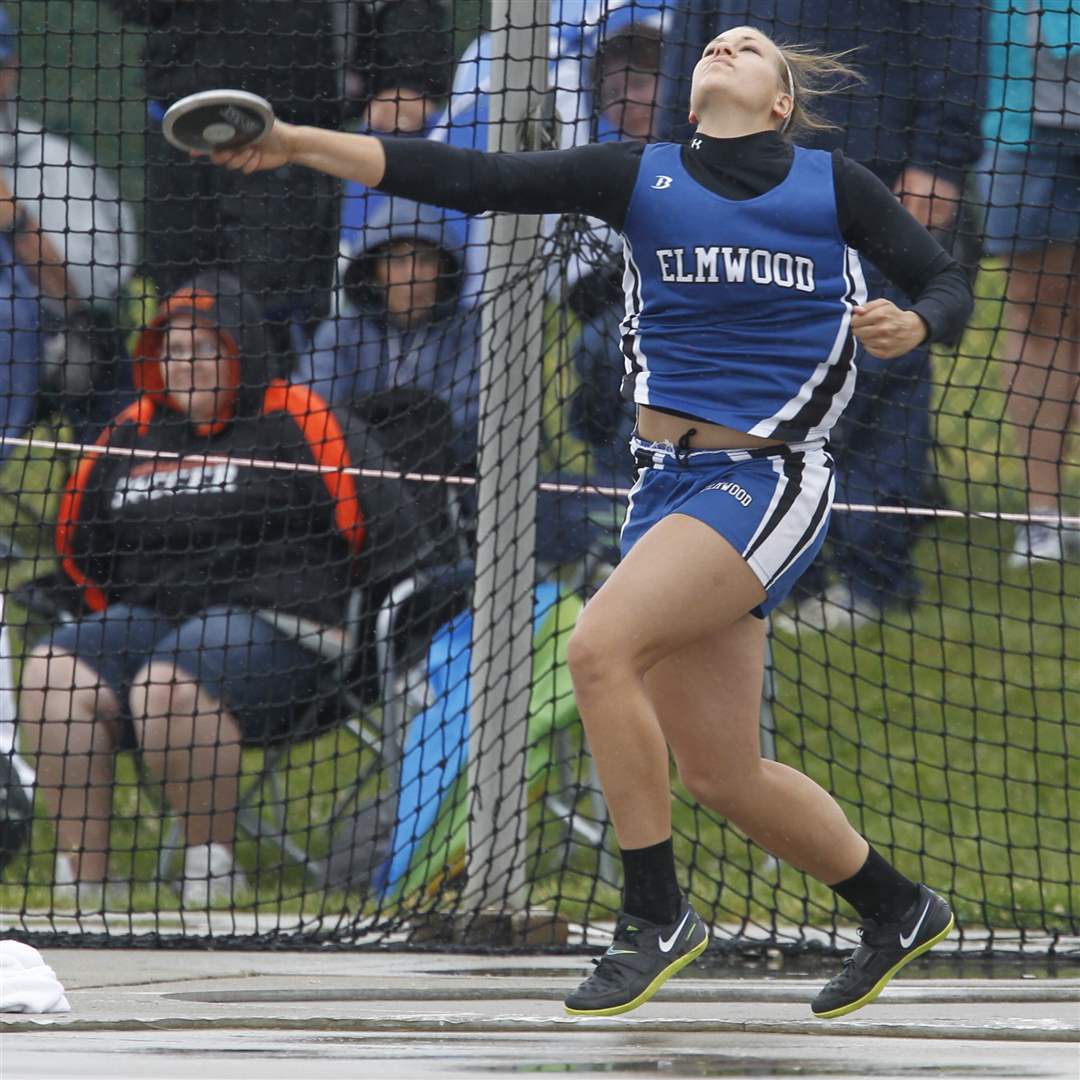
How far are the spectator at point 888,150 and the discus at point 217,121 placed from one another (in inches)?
105

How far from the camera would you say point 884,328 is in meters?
3.55

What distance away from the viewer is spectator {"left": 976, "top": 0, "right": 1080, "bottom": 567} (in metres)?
6.34

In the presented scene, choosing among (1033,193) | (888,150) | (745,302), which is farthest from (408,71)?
(745,302)

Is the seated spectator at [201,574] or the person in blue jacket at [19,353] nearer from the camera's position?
the seated spectator at [201,574]

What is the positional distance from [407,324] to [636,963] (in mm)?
3295

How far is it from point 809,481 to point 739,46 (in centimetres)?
92

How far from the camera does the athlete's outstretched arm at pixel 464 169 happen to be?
353 centimetres

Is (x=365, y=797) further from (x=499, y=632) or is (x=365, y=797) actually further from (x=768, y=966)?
(x=768, y=966)

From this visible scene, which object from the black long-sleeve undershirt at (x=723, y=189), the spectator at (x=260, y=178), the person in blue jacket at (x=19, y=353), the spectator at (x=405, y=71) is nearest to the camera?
the black long-sleeve undershirt at (x=723, y=189)

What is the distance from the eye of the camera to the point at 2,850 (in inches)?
243

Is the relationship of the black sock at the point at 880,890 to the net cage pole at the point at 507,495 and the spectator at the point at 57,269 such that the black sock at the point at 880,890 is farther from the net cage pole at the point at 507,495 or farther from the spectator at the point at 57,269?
the spectator at the point at 57,269

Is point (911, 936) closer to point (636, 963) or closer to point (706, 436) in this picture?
point (636, 963)

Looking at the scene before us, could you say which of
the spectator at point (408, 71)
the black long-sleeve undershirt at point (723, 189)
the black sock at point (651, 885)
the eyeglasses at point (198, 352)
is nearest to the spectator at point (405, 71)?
the spectator at point (408, 71)

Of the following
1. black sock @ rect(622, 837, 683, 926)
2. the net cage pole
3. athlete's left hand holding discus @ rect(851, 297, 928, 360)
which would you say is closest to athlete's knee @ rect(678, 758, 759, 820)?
black sock @ rect(622, 837, 683, 926)
